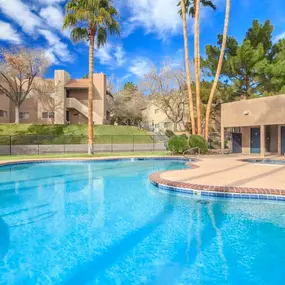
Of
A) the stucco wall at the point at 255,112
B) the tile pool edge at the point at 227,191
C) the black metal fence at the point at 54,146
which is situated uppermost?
the stucco wall at the point at 255,112

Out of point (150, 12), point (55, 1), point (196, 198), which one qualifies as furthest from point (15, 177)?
point (150, 12)

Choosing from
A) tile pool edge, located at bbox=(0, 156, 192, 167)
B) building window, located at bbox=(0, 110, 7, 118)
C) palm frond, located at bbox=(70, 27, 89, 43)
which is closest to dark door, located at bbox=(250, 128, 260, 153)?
tile pool edge, located at bbox=(0, 156, 192, 167)

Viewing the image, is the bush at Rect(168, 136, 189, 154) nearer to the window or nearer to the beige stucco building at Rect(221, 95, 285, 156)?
the beige stucco building at Rect(221, 95, 285, 156)

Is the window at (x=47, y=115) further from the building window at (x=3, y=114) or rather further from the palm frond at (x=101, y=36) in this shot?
the palm frond at (x=101, y=36)

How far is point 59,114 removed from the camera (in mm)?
31578

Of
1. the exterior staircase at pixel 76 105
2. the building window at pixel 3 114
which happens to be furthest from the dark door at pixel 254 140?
the building window at pixel 3 114

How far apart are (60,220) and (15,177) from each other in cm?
679

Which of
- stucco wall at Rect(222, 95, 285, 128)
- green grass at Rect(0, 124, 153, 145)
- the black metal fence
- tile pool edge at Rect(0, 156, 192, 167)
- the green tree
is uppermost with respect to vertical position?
the green tree

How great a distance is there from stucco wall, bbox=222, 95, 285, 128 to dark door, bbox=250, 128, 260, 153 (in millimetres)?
1558

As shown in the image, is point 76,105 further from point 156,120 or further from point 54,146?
point 156,120

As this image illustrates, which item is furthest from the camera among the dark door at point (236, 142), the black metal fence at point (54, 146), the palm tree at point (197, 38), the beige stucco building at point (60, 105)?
the beige stucco building at point (60, 105)

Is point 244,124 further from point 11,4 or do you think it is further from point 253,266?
point 11,4

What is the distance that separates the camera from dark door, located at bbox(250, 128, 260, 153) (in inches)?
721

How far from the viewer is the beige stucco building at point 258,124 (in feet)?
51.3
